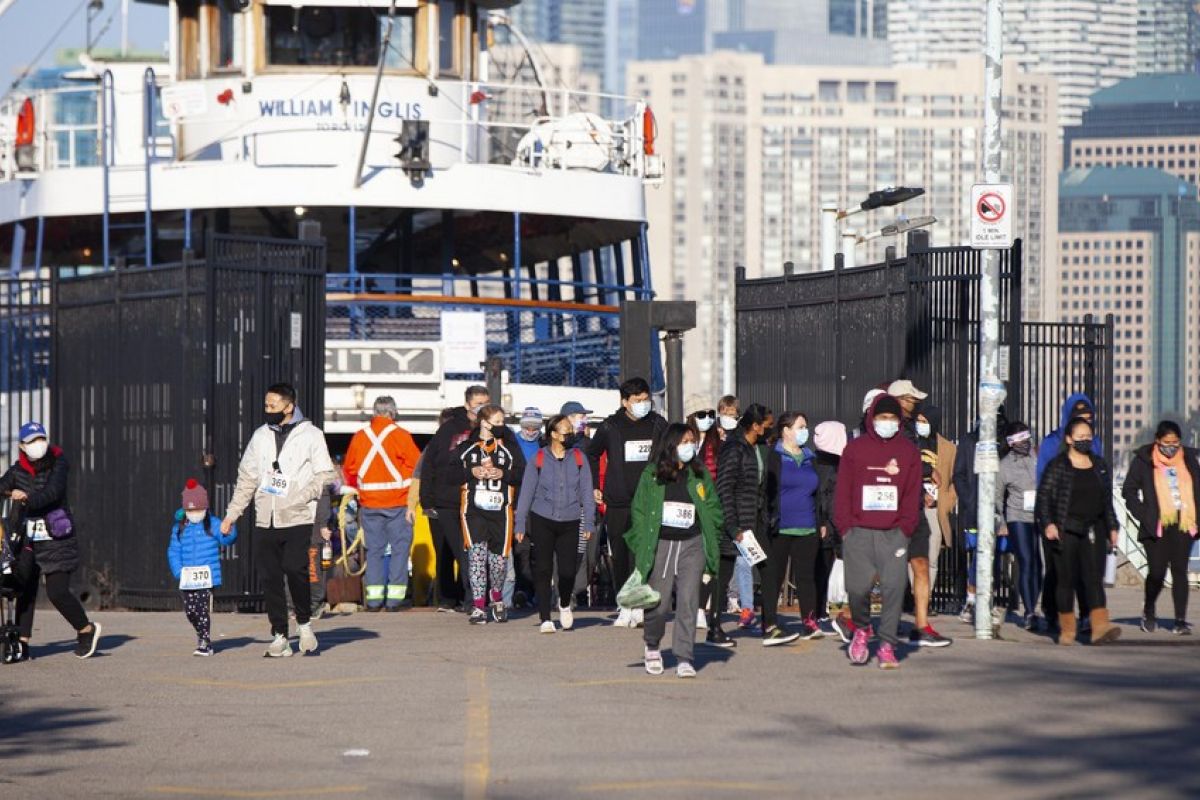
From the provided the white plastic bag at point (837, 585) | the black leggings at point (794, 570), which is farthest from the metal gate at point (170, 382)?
the black leggings at point (794, 570)

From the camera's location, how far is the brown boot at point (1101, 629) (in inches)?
669

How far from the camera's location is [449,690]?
47.0 feet

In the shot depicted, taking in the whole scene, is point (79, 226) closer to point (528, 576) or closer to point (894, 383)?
point (528, 576)

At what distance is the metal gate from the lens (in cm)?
2039

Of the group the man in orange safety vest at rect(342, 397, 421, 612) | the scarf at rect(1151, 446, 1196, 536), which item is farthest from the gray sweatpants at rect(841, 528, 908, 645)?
the man in orange safety vest at rect(342, 397, 421, 612)

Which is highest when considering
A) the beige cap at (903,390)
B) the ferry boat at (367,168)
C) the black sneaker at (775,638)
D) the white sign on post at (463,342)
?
the ferry boat at (367,168)

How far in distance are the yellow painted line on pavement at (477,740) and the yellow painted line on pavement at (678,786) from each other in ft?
1.63

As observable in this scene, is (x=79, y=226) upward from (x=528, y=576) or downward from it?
upward

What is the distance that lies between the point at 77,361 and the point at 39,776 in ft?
37.1

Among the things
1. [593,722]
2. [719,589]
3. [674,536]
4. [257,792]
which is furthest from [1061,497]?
[257,792]

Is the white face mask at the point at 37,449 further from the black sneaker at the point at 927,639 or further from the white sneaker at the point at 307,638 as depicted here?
the black sneaker at the point at 927,639

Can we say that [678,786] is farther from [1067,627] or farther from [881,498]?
[1067,627]

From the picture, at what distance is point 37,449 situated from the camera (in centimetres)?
1631

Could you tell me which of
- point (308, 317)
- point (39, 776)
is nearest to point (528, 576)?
→ point (308, 317)
